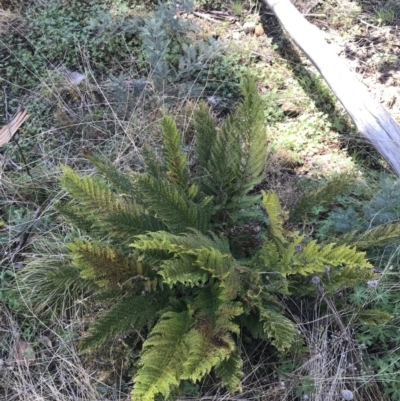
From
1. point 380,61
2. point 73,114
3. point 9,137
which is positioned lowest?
point 9,137

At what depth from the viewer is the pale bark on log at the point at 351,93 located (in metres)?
3.35

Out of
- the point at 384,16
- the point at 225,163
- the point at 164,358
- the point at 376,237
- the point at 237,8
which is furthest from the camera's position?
the point at 237,8

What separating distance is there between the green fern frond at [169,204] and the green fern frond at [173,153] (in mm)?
166

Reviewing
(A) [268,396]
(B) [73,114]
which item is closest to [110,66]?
(B) [73,114]

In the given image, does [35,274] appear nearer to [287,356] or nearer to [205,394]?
[205,394]

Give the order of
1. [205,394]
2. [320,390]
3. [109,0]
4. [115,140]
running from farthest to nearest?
[109,0], [115,140], [205,394], [320,390]

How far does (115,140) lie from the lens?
3.58 metres

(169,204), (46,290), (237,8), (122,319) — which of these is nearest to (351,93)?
(237,8)

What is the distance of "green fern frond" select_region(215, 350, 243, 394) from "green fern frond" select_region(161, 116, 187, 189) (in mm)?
933

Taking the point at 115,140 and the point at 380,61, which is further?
the point at 380,61

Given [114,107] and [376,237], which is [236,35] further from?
[376,237]

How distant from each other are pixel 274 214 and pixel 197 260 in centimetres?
46

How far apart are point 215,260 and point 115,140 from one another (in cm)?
191

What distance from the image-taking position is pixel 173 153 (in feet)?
7.96
